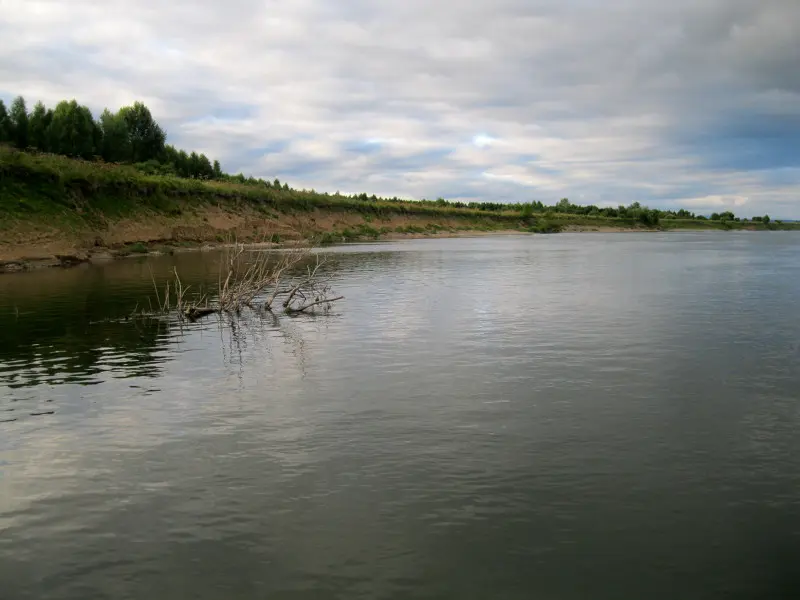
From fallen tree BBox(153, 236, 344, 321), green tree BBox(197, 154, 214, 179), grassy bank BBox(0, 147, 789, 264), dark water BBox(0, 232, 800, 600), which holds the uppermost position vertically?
green tree BBox(197, 154, 214, 179)

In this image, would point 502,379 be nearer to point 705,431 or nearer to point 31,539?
point 705,431

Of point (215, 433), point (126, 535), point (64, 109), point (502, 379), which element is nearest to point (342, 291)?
point (502, 379)

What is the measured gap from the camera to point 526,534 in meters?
10.1

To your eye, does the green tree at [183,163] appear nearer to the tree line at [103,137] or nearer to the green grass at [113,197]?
the tree line at [103,137]

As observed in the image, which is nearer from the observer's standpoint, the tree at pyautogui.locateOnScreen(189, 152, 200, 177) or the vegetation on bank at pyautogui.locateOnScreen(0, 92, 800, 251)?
the vegetation on bank at pyautogui.locateOnScreen(0, 92, 800, 251)

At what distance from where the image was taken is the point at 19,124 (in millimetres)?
97438

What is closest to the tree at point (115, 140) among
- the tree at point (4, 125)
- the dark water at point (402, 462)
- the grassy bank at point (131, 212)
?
the tree at point (4, 125)

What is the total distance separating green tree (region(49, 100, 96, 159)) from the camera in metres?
97.8

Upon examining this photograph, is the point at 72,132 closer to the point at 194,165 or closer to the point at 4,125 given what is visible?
the point at 4,125

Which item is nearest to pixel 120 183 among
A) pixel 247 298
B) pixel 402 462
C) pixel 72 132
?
pixel 72 132

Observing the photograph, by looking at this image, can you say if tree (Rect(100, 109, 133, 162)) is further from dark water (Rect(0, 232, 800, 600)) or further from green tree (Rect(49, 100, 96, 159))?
dark water (Rect(0, 232, 800, 600))

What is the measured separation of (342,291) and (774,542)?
3256 centimetres

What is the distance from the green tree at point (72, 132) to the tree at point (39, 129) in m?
0.91

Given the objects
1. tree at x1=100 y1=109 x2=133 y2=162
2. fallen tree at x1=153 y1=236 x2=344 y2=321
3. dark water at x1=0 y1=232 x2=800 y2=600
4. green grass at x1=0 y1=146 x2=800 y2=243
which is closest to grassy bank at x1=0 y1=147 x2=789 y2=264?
green grass at x1=0 y1=146 x2=800 y2=243
